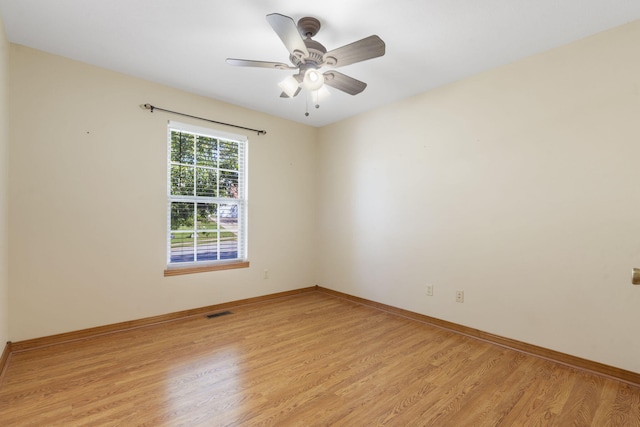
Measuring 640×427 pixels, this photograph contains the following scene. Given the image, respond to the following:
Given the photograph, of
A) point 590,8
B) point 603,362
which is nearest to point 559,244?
point 603,362

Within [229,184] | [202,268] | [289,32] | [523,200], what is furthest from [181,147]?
[523,200]

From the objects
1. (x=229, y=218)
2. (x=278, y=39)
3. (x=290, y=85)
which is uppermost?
(x=278, y=39)

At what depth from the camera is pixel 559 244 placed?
8.32ft

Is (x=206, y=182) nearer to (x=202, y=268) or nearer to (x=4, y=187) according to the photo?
(x=202, y=268)

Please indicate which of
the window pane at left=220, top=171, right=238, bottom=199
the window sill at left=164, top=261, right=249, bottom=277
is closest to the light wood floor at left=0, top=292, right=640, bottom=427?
the window sill at left=164, top=261, right=249, bottom=277

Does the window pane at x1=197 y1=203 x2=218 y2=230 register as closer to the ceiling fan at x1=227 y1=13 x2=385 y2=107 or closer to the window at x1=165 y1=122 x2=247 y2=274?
the window at x1=165 y1=122 x2=247 y2=274

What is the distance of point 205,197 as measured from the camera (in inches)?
147

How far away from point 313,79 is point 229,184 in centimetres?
217

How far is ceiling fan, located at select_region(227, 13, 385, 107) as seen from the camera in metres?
1.89

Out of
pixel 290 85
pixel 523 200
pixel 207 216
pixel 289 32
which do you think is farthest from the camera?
pixel 207 216

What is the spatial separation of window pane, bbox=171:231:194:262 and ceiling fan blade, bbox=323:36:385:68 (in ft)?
8.21

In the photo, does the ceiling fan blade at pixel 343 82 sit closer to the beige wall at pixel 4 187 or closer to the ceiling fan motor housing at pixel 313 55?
the ceiling fan motor housing at pixel 313 55

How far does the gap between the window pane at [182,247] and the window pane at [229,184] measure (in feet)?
2.16

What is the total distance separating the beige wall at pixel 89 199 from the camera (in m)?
2.64
